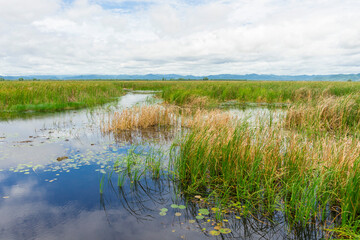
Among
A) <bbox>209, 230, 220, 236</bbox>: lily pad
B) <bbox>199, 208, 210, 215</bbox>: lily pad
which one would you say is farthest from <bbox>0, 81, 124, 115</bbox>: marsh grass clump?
<bbox>209, 230, 220, 236</bbox>: lily pad

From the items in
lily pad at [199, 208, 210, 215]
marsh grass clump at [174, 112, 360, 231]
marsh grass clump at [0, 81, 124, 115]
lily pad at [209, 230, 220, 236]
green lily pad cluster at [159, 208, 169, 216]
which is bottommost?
lily pad at [209, 230, 220, 236]

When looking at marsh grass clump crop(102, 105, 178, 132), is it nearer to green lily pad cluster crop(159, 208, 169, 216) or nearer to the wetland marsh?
the wetland marsh

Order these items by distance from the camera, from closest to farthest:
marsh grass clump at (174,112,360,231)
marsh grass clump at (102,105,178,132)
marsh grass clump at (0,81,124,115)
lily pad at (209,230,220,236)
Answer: lily pad at (209,230,220,236) < marsh grass clump at (174,112,360,231) < marsh grass clump at (102,105,178,132) < marsh grass clump at (0,81,124,115)

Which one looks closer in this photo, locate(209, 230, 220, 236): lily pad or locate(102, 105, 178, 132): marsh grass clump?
locate(209, 230, 220, 236): lily pad

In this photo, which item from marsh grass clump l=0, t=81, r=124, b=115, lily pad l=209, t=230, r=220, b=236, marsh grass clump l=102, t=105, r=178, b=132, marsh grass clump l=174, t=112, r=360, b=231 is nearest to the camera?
lily pad l=209, t=230, r=220, b=236

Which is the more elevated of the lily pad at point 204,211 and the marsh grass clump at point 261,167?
the marsh grass clump at point 261,167

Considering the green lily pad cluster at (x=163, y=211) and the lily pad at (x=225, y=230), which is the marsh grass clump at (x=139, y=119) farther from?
the lily pad at (x=225, y=230)

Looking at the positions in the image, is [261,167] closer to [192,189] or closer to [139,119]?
[192,189]

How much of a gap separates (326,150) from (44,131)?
1134cm

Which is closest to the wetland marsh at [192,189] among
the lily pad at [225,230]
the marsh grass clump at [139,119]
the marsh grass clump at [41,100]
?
the lily pad at [225,230]

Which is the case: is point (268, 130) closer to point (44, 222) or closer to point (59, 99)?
point (44, 222)

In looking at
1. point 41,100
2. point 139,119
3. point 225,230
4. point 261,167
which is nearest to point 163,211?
point 225,230

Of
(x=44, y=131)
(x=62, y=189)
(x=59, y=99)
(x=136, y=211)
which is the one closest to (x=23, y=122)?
(x=44, y=131)

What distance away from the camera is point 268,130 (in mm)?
6617
